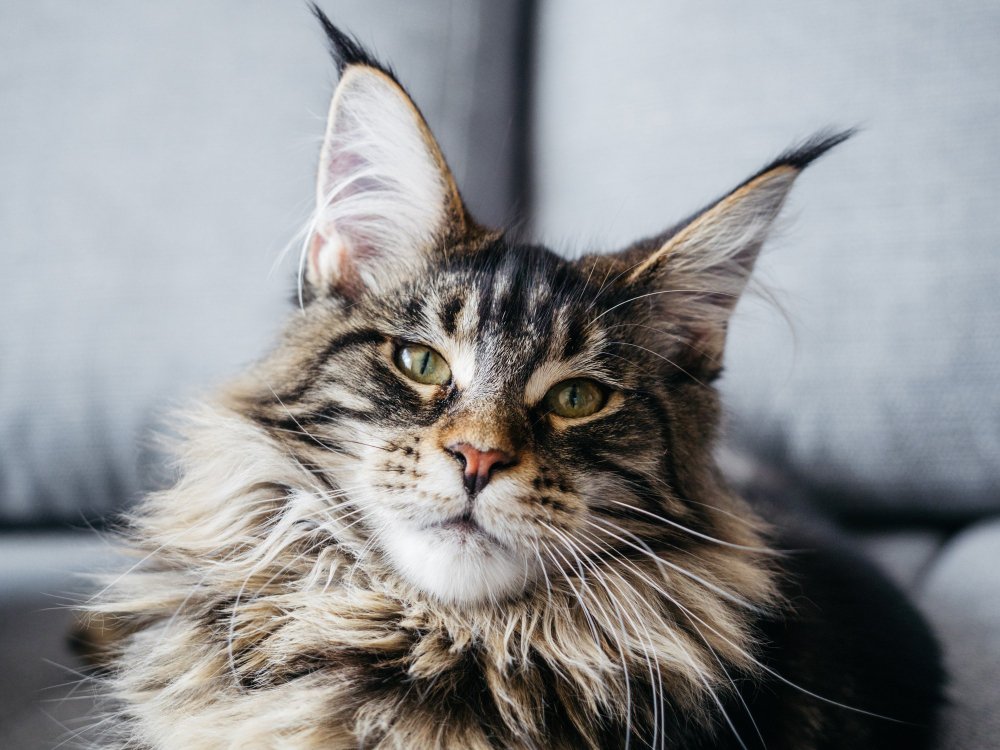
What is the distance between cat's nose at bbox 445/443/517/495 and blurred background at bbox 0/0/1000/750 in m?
0.76

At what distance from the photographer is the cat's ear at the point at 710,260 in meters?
0.88

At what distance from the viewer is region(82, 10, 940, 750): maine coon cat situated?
76 centimetres

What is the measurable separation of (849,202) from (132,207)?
1644 millimetres

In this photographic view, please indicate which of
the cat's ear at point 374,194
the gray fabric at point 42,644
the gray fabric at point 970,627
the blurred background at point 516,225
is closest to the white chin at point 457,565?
the cat's ear at point 374,194

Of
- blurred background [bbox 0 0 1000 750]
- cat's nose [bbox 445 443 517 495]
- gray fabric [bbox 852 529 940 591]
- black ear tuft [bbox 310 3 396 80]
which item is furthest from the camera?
blurred background [bbox 0 0 1000 750]

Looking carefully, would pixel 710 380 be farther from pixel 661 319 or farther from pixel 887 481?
pixel 887 481

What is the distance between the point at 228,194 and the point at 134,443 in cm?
61

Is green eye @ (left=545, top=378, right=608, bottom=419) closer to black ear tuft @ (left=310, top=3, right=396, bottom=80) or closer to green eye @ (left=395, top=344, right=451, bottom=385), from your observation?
green eye @ (left=395, top=344, right=451, bottom=385)

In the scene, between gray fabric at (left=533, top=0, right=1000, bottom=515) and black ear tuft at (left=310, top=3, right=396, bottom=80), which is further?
gray fabric at (left=533, top=0, right=1000, bottom=515)

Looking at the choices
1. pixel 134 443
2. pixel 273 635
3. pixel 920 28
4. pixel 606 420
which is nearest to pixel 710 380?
pixel 606 420

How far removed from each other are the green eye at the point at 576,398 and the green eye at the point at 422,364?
0.15 metres

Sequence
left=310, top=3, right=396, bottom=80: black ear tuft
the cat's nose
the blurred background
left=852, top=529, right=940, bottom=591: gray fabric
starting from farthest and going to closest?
1. the blurred background
2. left=852, top=529, right=940, bottom=591: gray fabric
3. left=310, top=3, right=396, bottom=80: black ear tuft
4. the cat's nose

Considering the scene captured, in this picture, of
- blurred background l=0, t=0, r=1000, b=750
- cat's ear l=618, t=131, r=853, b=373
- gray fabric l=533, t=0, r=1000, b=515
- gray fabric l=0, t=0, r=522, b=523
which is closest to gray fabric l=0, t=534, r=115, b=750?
blurred background l=0, t=0, r=1000, b=750

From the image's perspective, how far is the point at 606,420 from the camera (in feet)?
2.89
